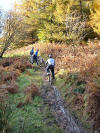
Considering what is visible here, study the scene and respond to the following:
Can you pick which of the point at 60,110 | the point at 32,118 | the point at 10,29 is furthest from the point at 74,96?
the point at 10,29

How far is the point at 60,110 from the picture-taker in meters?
5.99

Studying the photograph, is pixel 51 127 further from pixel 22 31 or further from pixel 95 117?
pixel 22 31

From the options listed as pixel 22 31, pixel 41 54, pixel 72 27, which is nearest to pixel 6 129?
pixel 72 27

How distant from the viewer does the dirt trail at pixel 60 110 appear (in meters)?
4.86

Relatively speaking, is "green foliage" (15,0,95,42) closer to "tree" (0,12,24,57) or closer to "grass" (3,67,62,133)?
"tree" (0,12,24,57)

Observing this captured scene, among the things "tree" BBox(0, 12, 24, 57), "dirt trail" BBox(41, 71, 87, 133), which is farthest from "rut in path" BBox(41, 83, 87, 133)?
"tree" BBox(0, 12, 24, 57)

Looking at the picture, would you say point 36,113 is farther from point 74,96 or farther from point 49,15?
point 49,15

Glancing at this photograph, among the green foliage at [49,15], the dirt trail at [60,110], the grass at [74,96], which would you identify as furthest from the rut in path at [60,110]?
the green foliage at [49,15]

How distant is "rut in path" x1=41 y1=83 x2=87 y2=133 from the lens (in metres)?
4.85

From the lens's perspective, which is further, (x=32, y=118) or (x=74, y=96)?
(x=74, y=96)

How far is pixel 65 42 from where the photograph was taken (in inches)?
752

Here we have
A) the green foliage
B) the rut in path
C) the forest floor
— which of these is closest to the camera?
the forest floor

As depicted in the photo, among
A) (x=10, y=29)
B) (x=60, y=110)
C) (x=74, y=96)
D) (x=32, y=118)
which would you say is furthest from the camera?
(x=10, y=29)

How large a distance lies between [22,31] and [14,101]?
15973 mm
